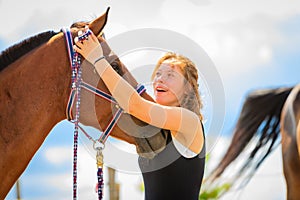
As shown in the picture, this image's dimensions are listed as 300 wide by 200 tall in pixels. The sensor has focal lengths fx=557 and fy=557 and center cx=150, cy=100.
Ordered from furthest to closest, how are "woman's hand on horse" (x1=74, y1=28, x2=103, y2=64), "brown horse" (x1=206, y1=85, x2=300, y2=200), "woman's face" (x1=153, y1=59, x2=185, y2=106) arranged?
1. "brown horse" (x1=206, y1=85, x2=300, y2=200)
2. "woman's face" (x1=153, y1=59, x2=185, y2=106)
3. "woman's hand on horse" (x1=74, y1=28, x2=103, y2=64)

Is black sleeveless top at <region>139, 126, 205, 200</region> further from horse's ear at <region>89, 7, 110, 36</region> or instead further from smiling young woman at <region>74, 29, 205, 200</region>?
horse's ear at <region>89, 7, 110, 36</region>

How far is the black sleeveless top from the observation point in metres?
2.25

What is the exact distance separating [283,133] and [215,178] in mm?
745

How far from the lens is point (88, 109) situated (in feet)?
7.29

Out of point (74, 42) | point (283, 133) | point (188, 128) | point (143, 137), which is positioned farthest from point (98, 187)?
point (283, 133)

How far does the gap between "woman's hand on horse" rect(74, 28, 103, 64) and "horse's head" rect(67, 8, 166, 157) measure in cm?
4

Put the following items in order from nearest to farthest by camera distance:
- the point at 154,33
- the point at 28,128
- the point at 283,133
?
the point at 28,128
the point at 154,33
the point at 283,133

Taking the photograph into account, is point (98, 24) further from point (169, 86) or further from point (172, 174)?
point (172, 174)

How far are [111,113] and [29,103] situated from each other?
32 cm

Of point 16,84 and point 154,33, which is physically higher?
point 154,33

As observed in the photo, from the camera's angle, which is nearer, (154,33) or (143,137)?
(143,137)

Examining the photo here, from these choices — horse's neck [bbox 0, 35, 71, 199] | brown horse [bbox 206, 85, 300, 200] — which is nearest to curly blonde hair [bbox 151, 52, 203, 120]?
horse's neck [bbox 0, 35, 71, 199]

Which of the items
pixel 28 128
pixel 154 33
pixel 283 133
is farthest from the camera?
pixel 283 133

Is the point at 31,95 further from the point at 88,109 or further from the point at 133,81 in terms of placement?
the point at 133,81
